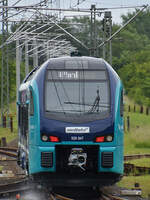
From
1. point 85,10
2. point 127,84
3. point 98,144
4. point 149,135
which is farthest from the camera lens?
point 127,84

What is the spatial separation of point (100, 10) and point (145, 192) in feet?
49.9

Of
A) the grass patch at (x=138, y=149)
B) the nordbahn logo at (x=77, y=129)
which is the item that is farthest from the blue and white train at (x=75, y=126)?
the grass patch at (x=138, y=149)

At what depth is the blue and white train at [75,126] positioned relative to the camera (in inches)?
635

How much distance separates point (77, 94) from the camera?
661 inches

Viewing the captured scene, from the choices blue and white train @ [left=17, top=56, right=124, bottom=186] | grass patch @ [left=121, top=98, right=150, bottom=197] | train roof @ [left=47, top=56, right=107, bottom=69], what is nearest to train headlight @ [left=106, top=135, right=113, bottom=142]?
blue and white train @ [left=17, top=56, right=124, bottom=186]

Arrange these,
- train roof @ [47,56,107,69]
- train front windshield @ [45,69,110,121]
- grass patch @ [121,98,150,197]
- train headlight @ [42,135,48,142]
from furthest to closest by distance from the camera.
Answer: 1. grass patch @ [121,98,150,197]
2. train roof @ [47,56,107,69]
3. train front windshield @ [45,69,110,121]
4. train headlight @ [42,135,48,142]

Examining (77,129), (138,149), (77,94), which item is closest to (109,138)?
(77,129)

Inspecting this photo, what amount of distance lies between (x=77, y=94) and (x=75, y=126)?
98 centimetres

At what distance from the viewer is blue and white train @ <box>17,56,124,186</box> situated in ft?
53.0

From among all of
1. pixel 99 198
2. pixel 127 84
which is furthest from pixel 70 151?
pixel 127 84

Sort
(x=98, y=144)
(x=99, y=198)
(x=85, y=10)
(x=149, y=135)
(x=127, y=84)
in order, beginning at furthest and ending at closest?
(x=127, y=84), (x=149, y=135), (x=85, y=10), (x=99, y=198), (x=98, y=144)

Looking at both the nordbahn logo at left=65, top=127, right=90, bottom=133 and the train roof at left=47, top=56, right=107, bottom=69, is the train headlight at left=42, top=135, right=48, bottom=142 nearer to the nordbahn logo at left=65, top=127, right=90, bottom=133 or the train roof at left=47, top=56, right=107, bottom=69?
the nordbahn logo at left=65, top=127, right=90, bottom=133

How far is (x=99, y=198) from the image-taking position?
1739 centimetres

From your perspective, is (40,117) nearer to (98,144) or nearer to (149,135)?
(98,144)
